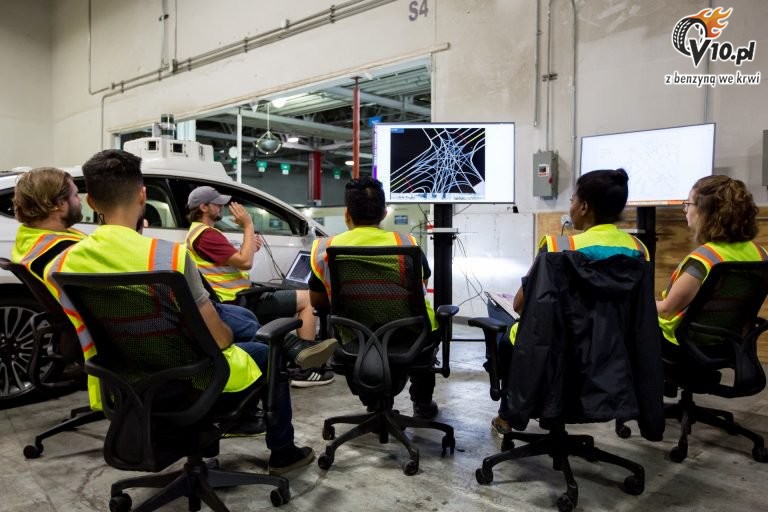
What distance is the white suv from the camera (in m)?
2.88

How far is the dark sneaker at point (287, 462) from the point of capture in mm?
2117

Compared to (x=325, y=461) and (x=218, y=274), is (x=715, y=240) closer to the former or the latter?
(x=325, y=461)

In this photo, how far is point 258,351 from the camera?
182 centimetres

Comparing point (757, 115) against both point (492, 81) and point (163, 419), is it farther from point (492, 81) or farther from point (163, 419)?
point (163, 419)

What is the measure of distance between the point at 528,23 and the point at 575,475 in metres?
3.78

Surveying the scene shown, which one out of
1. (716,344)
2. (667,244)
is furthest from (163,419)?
(667,244)

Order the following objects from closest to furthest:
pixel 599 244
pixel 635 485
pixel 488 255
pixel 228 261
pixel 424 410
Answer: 1. pixel 599 244
2. pixel 635 485
3. pixel 424 410
4. pixel 228 261
5. pixel 488 255

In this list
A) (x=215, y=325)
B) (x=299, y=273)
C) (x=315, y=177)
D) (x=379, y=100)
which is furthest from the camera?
(x=315, y=177)

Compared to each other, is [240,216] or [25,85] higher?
[25,85]

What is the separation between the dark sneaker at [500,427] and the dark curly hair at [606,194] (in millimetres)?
1098

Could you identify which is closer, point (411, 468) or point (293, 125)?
point (411, 468)

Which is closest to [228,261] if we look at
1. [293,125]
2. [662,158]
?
[662,158]

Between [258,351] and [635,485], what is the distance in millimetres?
1382

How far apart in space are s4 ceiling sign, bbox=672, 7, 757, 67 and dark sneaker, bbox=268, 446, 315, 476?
12.4ft
